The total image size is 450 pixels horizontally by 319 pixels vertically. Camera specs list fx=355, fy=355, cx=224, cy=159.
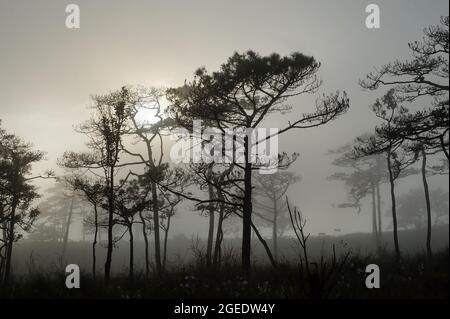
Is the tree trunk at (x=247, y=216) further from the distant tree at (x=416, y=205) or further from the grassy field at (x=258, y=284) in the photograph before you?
the distant tree at (x=416, y=205)

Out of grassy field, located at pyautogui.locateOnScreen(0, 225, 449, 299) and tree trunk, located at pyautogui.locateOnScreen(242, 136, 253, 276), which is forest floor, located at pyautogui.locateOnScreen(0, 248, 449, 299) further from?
tree trunk, located at pyautogui.locateOnScreen(242, 136, 253, 276)

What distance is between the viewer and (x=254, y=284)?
29.3 feet

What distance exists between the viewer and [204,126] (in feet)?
48.6

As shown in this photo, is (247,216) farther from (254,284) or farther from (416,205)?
(416,205)

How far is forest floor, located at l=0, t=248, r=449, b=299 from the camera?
8.04 meters

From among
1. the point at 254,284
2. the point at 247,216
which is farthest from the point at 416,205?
the point at 254,284

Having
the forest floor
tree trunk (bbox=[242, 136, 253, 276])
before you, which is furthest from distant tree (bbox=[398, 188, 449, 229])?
the forest floor

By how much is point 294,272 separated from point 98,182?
9.13m

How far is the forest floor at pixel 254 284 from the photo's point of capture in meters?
8.04

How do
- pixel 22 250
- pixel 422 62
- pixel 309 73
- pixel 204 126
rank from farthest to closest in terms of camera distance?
pixel 22 250, pixel 204 126, pixel 309 73, pixel 422 62

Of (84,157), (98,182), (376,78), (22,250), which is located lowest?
(22,250)

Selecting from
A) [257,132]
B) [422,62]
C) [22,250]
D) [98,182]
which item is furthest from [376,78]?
[22,250]
